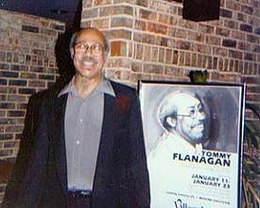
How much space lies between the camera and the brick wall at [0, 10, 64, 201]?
4.04m

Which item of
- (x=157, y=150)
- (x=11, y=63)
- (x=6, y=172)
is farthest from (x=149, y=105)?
(x=11, y=63)

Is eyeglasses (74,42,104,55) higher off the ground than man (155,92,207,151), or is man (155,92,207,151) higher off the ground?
eyeglasses (74,42,104,55)

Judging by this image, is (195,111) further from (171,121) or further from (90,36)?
(90,36)

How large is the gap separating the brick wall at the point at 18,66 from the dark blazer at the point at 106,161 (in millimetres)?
2023

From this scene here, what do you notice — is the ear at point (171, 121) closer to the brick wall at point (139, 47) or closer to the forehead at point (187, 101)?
the forehead at point (187, 101)

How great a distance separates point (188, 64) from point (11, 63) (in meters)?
1.91

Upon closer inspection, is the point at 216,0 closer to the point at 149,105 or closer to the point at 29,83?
the point at 149,105

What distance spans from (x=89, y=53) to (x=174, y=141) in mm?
699

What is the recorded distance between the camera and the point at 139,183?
204cm

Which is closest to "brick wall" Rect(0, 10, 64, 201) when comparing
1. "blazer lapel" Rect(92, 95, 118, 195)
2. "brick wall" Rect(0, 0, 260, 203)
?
"brick wall" Rect(0, 0, 260, 203)

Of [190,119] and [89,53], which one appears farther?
[190,119]

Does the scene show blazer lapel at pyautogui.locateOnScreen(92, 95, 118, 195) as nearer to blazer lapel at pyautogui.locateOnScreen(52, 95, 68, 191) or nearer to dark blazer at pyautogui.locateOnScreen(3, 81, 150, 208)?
dark blazer at pyautogui.locateOnScreen(3, 81, 150, 208)

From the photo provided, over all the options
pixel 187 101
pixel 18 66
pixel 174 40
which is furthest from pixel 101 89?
pixel 18 66

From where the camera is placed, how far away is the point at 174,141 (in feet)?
7.88
